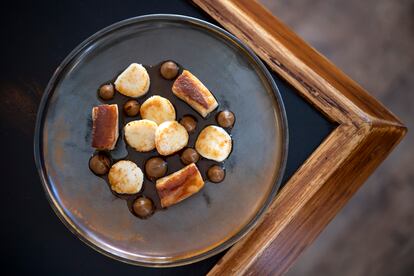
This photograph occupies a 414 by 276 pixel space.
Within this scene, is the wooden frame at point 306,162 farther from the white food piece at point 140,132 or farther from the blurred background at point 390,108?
the blurred background at point 390,108

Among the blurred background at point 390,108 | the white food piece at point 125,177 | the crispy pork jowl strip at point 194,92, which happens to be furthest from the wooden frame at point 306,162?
the blurred background at point 390,108

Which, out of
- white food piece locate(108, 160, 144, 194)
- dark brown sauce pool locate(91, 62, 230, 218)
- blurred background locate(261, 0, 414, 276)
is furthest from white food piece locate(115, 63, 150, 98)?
blurred background locate(261, 0, 414, 276)

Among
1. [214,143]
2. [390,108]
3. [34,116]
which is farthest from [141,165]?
[390,108]

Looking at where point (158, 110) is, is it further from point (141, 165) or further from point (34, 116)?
point (34, 116)

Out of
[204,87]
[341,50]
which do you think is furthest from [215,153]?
[341,50]

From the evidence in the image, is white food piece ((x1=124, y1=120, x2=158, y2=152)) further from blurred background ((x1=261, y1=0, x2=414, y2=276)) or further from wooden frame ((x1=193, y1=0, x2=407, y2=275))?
blurred background ((x1=261, y1=0, x2=414, y2=276))
